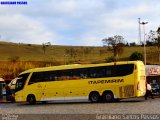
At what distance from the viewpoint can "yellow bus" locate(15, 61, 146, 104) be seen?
33406mm

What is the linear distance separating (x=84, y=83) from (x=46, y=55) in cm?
8868

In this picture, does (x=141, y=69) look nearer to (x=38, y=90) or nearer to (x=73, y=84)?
(x=73, y=84)

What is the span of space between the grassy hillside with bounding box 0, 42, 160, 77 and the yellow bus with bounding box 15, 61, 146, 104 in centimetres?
5715

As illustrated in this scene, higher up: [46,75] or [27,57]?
[27,57]

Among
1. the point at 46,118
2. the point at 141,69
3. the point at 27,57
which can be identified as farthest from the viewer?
the point at 27,57

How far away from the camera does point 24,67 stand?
100312mm

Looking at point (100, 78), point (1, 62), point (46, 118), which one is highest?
point (1, 62)

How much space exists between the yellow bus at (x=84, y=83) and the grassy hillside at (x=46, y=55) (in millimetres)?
57145

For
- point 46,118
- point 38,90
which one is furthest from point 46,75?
point 46,118

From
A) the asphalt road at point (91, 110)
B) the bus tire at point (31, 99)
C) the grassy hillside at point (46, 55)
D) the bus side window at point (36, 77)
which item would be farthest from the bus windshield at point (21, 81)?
the grassy hillside at point (46, 55)

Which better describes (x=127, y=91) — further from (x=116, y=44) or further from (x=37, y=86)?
(x=116, y=44)

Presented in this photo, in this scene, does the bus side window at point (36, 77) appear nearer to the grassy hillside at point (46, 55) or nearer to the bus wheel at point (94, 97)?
the bus wheel at point (94, 97)

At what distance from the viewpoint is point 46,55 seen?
123500mm

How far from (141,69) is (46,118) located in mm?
15672
